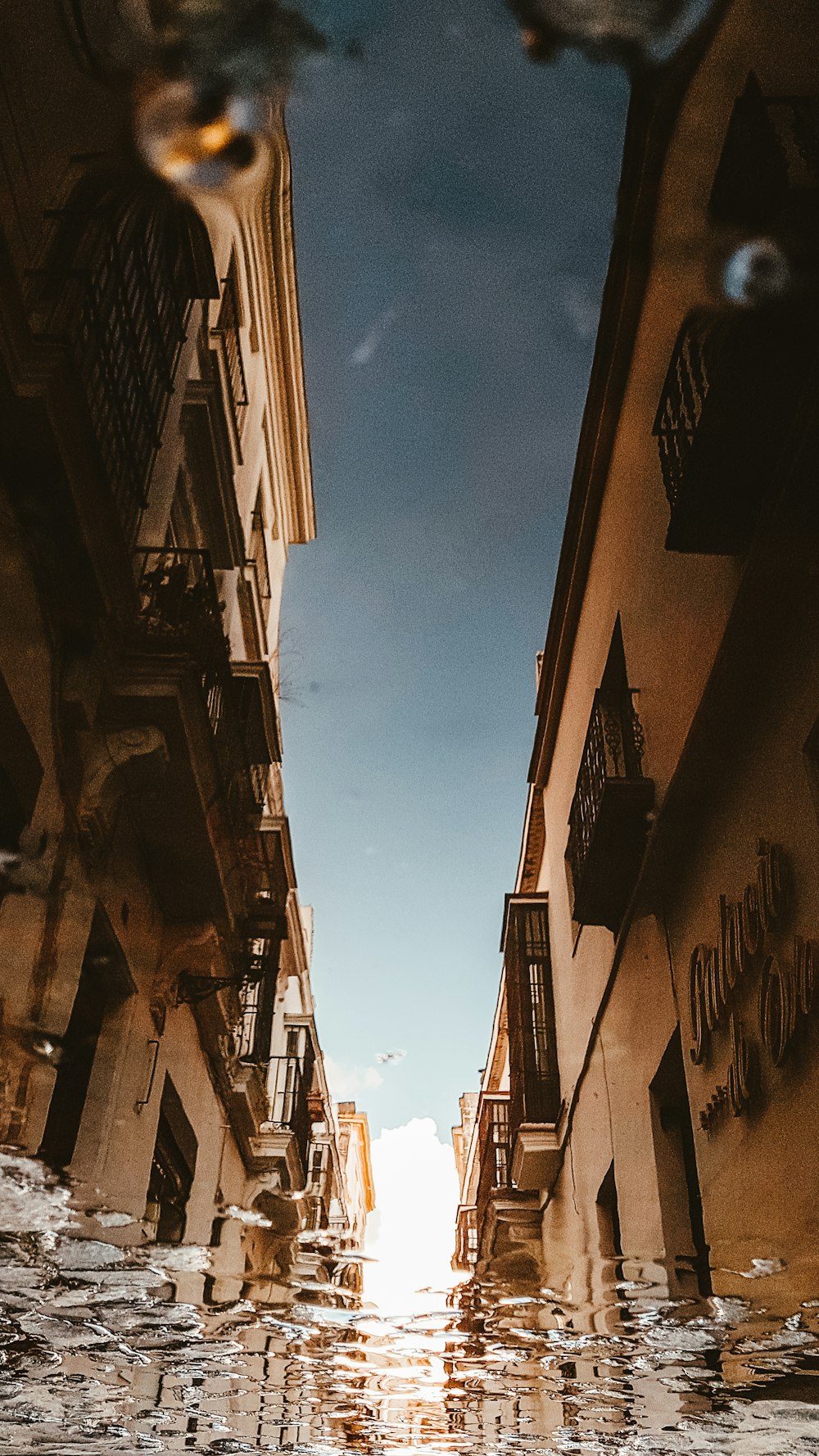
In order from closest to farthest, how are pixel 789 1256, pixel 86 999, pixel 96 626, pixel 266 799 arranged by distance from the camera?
pixel 789 1256, pixel 96 626, pixel 86 999, pixel 266 799

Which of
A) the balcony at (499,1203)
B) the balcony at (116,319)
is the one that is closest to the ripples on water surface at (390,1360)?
the balcony at (499,1203)

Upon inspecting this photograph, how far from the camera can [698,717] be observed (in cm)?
517

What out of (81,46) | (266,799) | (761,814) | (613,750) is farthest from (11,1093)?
(266,799)

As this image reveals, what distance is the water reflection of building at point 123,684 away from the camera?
473 cm

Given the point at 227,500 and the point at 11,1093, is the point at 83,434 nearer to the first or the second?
the point at 11,1093

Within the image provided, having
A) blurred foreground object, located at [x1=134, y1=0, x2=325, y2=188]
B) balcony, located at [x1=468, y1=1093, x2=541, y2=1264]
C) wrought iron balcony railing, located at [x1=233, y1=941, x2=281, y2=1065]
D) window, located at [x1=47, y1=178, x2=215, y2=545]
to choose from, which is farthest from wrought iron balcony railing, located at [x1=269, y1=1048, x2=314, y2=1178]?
blurred foreground object, located at [x1=134, y1=0, x2=325, y2=188]

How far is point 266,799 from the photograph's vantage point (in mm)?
11719

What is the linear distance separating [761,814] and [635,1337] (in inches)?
102

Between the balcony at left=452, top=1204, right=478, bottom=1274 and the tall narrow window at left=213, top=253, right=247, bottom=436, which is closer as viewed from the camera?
the tall narrow window at left=213, top=253, right=247, bottom=436

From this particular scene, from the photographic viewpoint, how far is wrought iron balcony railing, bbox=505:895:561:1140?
1011 cm

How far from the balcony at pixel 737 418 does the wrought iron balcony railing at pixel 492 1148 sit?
8384 mm

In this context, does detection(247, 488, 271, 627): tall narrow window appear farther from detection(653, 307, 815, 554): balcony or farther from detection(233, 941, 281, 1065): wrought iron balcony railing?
detection(653, 307, 815, 554): balcony

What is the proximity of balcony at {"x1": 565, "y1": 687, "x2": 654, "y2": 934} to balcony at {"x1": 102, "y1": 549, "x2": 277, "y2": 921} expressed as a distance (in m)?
2.51

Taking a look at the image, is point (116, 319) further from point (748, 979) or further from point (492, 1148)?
point (492, 1148)
